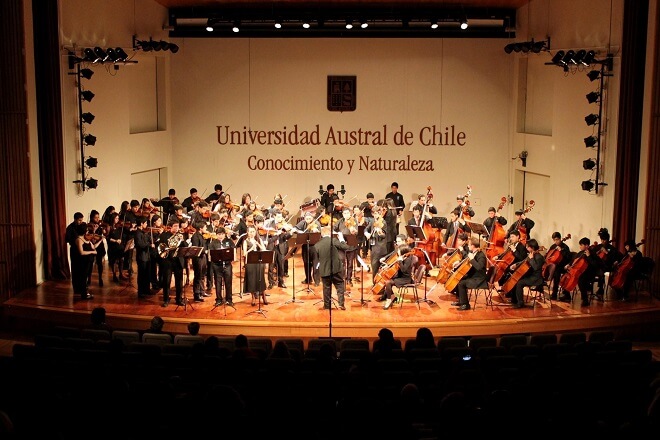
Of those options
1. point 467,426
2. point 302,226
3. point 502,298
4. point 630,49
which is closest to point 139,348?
point 467,426

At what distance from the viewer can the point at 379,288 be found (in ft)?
41.9

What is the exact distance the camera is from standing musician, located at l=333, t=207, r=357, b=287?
12.9 meters

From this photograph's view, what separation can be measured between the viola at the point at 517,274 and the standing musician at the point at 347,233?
2422 mm

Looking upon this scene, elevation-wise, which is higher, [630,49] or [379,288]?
[630,49]

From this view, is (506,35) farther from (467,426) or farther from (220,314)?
(467,426)

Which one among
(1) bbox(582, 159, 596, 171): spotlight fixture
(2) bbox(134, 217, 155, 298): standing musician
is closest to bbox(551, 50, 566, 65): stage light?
(1) bbox(582, 159, 596, 171): spotlight fixture

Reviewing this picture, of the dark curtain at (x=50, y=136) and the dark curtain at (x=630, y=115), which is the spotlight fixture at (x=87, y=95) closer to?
the dark curtain at (x=50, y=136)

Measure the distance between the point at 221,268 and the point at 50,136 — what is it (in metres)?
3.91

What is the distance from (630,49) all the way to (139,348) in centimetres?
941

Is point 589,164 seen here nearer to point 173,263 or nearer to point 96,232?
point 173,263

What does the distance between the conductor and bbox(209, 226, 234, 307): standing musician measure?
53.1 inches

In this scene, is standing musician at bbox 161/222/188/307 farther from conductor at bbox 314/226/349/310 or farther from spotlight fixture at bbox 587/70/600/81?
spotlight fixture at bbox 587/70/600/81

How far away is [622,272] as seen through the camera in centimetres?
1248

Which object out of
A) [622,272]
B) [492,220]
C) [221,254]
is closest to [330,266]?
[221,254]
